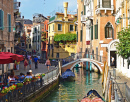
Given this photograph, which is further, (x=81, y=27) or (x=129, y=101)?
(x=81, y=27)

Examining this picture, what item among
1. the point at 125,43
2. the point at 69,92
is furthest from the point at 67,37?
the point at 125,43

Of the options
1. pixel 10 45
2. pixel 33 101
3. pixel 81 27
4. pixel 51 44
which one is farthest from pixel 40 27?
pixel 33 101

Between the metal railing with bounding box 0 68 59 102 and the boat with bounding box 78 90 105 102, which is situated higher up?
the metal railing with bounding box 0 68 59 102

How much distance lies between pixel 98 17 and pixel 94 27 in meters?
1.81

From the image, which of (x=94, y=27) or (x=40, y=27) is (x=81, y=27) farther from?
(x=40, y=27)

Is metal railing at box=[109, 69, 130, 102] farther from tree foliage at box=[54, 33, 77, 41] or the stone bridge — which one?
tree foliage at box=[54, 33, 77, 41]

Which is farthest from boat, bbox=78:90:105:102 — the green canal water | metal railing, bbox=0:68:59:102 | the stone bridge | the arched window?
the arched window

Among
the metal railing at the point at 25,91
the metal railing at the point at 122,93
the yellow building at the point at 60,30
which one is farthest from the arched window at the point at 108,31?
the metal railing at the point at 122,93

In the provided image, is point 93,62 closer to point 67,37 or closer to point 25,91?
point 67,37

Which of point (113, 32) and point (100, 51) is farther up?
point (113, 32)

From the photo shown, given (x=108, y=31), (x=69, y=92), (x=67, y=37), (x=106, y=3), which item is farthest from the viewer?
(x=67, y=37)

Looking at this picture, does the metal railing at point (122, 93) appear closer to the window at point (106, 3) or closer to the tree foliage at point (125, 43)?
the tree foliage at point (125, 43)

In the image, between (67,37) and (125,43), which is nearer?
(125,43)

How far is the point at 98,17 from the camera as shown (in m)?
30.1
